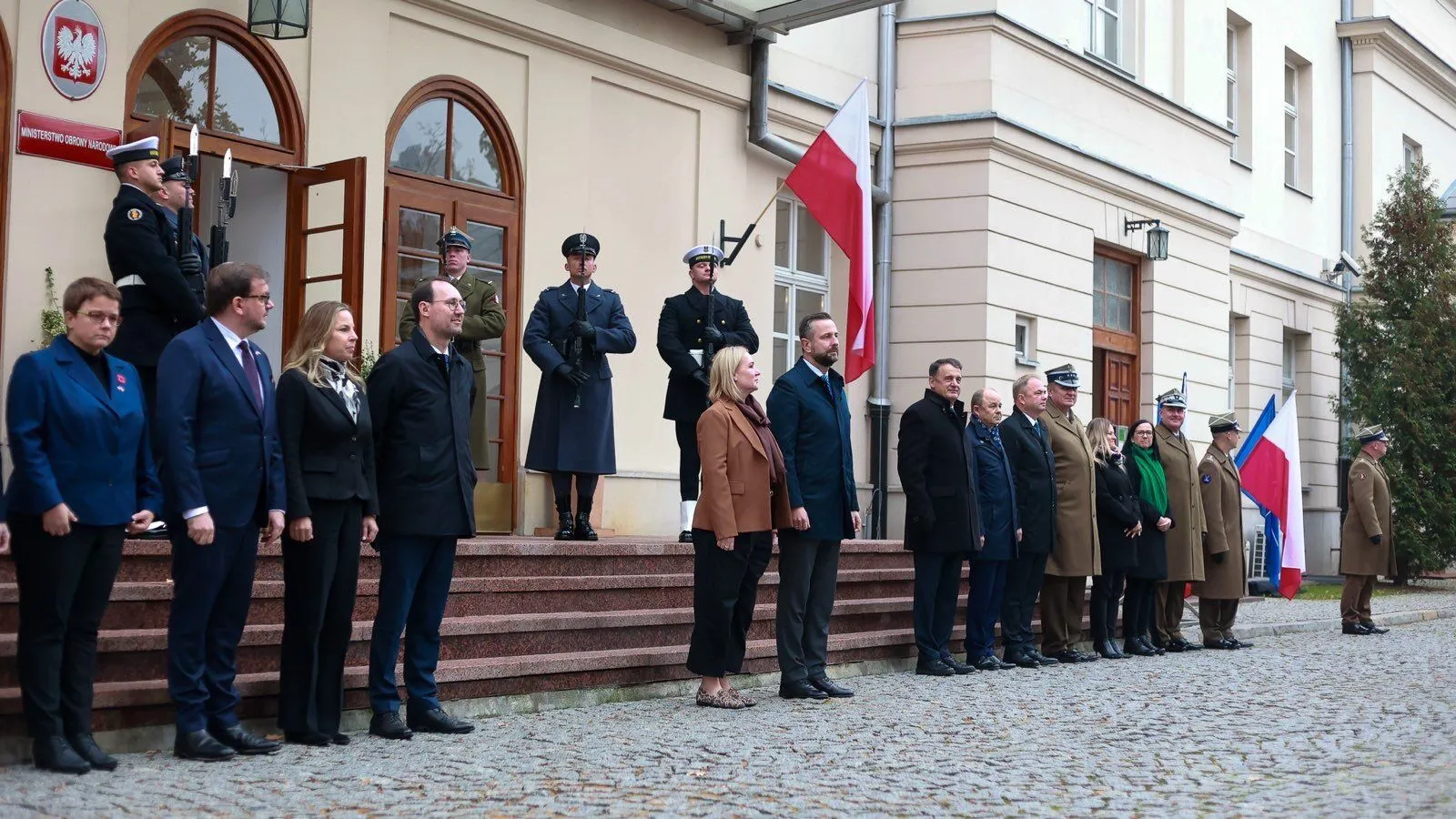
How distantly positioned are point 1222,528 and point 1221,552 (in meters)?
0.25

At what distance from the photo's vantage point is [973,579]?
11328 mm

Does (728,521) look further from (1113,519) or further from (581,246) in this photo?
(1113,519)

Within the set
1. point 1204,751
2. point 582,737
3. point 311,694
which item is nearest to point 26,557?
point 311,694

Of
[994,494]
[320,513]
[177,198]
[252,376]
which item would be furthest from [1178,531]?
[252,376]

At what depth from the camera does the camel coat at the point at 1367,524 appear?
50.7 ft

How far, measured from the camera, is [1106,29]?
19.1 metres

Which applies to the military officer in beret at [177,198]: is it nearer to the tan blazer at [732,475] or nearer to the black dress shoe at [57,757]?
the black dress shoe at [57,757]

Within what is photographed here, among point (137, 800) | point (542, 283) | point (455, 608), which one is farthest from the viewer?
point (542, 283)

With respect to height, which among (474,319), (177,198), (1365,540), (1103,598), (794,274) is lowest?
(1103,598)

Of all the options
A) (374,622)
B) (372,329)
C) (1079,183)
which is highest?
(1079,183)

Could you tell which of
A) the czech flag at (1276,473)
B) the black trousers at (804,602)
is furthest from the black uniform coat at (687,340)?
the czech flag at (1276,473)

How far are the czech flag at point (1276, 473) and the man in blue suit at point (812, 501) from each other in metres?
7.58

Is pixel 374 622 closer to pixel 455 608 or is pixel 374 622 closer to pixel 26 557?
pixel 455 608

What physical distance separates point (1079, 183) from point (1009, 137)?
1738mm
